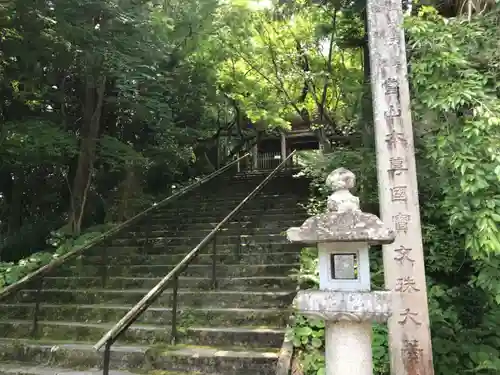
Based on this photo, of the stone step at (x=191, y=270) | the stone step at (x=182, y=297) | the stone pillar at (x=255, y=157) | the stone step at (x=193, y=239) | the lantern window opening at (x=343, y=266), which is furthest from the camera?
the stone pillar at (x=255, y=157)

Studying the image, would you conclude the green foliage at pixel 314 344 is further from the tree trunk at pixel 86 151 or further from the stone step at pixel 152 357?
the tree trunk at pixel 86 151

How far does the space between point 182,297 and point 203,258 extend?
4.19 feet

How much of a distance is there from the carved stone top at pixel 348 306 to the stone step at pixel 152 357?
1447 millimetres

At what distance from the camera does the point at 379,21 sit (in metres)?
4.81

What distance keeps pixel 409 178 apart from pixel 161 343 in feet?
10.8

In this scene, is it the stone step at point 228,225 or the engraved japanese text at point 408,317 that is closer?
the engraved japanese text at point 408,317

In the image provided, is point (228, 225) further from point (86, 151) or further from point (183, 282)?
point (86, 151)

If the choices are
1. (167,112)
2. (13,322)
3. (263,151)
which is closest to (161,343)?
(13,322)

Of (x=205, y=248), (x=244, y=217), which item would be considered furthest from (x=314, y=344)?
(x=244, y=217)

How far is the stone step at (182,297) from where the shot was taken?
5.52 m

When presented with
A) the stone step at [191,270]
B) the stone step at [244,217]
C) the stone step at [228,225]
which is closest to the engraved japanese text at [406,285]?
the stone step at [191,270]

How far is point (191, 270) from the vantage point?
6801 mm

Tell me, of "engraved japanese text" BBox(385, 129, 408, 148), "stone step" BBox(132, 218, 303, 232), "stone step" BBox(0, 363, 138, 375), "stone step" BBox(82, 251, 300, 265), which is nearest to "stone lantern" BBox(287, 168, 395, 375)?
"engraved japanese text" BBox(385, 129, 408, 148)

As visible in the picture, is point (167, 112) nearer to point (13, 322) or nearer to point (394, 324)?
point (13, 322)
